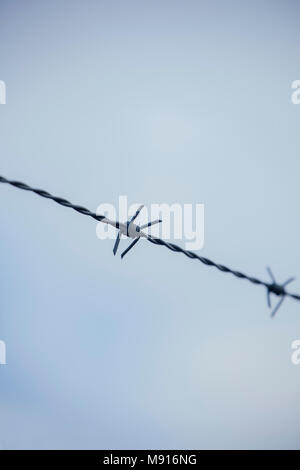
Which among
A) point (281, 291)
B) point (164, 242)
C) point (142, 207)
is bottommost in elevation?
point (281, 291)

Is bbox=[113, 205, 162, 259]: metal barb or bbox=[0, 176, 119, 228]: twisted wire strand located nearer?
bbox=[0, 176, 119, 228]: twisted wire strand

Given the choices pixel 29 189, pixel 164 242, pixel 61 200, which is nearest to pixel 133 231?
pixel 164 242

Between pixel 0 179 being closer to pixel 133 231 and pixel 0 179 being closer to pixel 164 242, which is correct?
pixel 133 231

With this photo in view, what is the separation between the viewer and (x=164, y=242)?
402cm

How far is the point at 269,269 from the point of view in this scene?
14.4ft

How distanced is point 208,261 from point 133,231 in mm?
688

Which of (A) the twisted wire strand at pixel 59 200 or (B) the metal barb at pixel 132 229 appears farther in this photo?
(B) the metal barb at pixel 132 229
